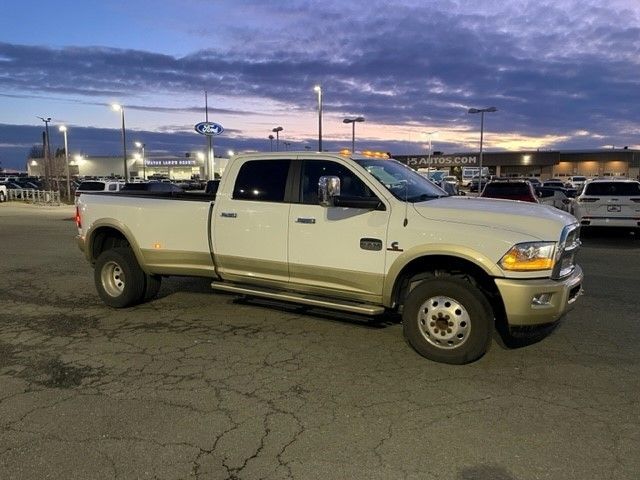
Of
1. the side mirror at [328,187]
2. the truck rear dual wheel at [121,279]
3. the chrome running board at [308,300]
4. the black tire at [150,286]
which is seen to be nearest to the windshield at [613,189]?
the chrome running board at [308,300]

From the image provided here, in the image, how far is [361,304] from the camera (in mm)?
5520

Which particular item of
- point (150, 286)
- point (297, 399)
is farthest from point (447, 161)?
point (297, 399)

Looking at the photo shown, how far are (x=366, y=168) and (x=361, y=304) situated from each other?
1.41 metres

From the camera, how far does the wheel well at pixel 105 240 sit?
291 inches

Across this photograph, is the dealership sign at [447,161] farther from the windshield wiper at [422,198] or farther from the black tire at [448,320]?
the black tire at [448,320]

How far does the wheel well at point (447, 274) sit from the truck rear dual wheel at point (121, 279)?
3.50 metres

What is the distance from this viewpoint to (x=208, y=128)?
4194cm

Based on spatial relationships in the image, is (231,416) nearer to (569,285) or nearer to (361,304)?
(361,304)

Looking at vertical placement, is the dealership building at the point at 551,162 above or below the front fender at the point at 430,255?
above

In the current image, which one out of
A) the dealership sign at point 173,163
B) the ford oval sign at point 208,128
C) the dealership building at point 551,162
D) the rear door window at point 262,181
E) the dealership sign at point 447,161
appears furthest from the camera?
the dealership sign at point 173,163

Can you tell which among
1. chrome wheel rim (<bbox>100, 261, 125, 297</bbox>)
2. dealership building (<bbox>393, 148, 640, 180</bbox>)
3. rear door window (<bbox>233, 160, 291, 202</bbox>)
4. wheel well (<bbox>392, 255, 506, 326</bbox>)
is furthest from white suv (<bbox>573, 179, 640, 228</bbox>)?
dealership building (<bbox>393, 148, 640, 180</bbox>)

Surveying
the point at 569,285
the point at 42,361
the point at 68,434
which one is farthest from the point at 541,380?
the point at 42,361

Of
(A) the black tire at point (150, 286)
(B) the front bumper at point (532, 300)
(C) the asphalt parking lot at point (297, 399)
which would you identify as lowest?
(C) the asphalt parking lot at point (297, 399)

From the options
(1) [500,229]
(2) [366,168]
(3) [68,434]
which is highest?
(2) [366,168]
